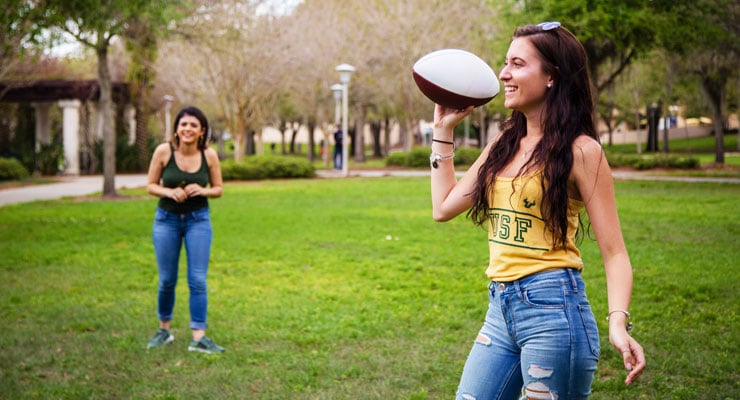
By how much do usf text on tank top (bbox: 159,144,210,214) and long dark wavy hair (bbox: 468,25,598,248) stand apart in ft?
12.4

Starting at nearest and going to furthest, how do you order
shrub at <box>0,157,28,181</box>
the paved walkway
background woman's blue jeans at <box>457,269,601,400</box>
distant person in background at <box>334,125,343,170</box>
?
background woman's blue jeans at <box>457,269,601,400</box>
the paved walkway
shrub at <box>0,157,28,181</box>
distant person in background at <box>334,125,343,170</box>

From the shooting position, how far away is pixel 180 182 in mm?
6129

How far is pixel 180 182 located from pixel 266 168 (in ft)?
77.7

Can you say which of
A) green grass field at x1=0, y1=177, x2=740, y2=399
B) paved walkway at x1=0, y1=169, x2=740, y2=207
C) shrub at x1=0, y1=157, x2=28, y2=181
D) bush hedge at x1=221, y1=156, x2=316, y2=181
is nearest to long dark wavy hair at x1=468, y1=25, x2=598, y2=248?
green grass field at x1=0, y1=177, x2=740, y2=399

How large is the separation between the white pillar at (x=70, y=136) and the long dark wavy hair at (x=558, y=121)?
31.9 metres

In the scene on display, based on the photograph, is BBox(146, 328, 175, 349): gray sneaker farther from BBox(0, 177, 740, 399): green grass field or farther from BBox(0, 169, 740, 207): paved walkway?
BBox(0, 169, 740, 207): paved walkway

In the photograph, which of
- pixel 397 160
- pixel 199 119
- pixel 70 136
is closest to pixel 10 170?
pixel 70 136

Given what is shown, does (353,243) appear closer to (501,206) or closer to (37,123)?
(501,206)

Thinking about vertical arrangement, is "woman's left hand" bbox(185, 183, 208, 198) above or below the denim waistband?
above

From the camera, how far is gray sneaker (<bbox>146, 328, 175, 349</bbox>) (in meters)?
6.39

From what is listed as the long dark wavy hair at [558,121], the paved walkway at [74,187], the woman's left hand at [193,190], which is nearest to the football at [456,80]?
the long dark wavy hair at [558,121]

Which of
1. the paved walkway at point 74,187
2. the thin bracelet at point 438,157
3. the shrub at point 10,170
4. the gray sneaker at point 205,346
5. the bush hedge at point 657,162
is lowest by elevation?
the gray sneaker at point 205,346

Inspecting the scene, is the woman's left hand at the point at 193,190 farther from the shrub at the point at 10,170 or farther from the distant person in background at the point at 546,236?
the shrub at the point at 10,170

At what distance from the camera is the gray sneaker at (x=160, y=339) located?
6.39 m
